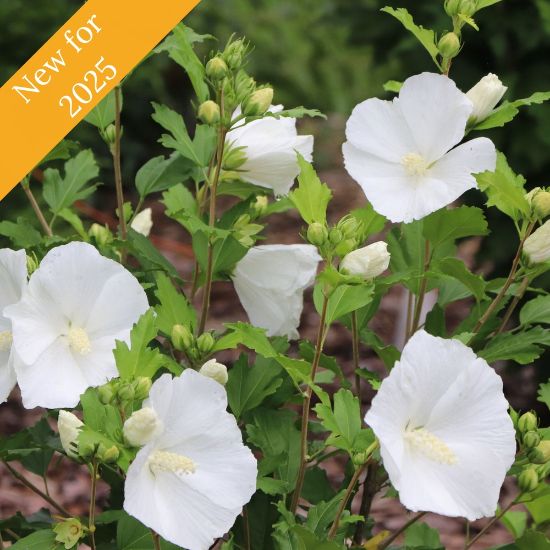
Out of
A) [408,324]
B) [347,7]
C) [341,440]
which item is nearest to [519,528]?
[408,324]

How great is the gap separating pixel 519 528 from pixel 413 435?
0.62 m

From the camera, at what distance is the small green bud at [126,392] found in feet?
3.23

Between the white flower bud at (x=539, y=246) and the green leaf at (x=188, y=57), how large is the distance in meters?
0.42

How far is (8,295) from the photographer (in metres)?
1.13

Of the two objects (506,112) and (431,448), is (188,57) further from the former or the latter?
(431,448)

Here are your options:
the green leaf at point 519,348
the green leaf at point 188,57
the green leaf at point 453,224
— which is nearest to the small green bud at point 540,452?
the green leaf at point 519,348

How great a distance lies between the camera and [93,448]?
3.18 feet

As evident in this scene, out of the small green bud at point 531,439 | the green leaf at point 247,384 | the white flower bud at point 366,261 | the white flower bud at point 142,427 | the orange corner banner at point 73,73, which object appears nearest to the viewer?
the white flower bud at point 142,427

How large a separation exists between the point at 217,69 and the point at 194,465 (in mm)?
444

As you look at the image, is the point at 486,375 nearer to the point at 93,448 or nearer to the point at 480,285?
the point at 480,285

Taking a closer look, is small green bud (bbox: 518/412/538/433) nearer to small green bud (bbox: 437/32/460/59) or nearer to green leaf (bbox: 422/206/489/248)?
green leaf (bbox: 422/206/489/248)

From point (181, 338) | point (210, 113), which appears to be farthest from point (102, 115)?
point (181, 338)

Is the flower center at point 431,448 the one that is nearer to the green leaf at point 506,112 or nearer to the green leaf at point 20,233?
the green leaf at point 506,112

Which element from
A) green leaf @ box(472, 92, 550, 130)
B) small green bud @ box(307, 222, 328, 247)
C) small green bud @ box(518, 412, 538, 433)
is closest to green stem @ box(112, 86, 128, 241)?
small green bud @ box(307, 222, 328, 247)
